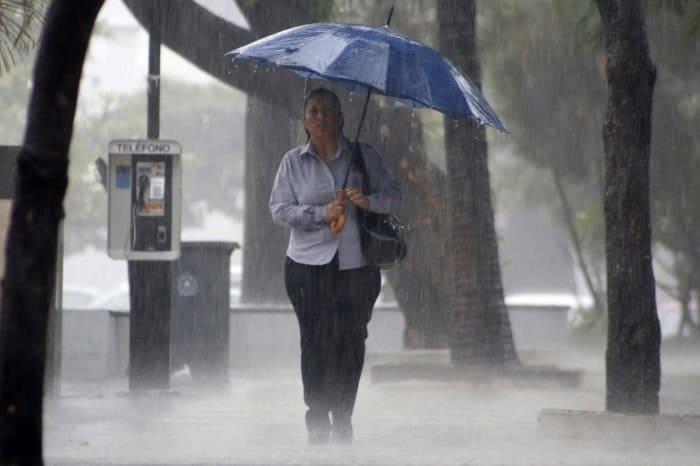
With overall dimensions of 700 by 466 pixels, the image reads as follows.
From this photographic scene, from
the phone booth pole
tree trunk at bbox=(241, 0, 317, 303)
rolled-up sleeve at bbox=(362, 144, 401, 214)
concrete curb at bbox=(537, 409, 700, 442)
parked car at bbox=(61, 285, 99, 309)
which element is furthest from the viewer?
parked car at bbox=(61, 285, 99, 309)

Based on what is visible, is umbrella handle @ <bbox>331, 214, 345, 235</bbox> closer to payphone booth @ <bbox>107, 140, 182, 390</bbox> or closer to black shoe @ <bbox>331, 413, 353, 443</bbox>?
black shoe @ <bbox>331, 413, 353, 443</bbox>

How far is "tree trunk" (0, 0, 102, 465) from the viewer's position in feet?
15.8

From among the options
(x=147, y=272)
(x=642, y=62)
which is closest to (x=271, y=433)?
(x=642, y=62)

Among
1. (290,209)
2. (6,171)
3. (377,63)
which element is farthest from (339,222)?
(6,171)

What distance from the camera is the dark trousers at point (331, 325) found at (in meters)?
8.18

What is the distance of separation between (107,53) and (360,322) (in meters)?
86.9

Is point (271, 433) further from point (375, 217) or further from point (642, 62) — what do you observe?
point (642, 62)

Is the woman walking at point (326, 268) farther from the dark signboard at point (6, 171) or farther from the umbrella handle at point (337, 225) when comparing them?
the dark signboard at point (6, 171)

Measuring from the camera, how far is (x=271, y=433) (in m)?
9.19

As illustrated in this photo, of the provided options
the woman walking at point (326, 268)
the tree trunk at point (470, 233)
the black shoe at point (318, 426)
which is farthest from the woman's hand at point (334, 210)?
the tree trunk at point (470, 233)

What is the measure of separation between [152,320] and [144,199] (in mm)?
990

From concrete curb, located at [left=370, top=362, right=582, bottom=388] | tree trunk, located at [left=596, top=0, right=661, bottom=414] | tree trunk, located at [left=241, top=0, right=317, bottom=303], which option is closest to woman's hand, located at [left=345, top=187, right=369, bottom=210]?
tree trunk, located at [left=596, top=0, right=661, bottom=414]

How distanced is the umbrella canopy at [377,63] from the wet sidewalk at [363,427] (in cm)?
178

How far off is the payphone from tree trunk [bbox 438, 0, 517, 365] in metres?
2.63
